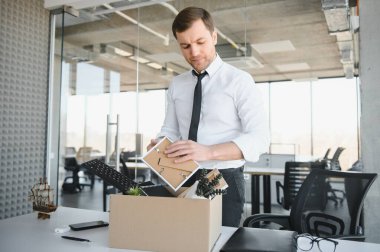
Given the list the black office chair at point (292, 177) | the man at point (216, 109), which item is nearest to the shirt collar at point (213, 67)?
the man at point (216, 109)

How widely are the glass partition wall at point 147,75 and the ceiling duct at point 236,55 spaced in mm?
12

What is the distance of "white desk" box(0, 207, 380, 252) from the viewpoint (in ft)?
3.65

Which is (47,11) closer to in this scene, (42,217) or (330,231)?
(42,217)

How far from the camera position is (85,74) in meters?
5.02

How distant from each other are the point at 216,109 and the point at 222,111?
0.03 metres

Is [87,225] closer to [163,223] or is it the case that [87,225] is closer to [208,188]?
[163,223]

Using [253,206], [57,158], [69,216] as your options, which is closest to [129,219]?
[69,216]

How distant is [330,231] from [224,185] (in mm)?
1136

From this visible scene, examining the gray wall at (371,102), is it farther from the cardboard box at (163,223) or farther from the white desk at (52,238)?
the cardboard box at (163,223)

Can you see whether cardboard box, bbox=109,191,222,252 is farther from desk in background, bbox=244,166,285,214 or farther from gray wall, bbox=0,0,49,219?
desk in background, bbox=244,166,285,214

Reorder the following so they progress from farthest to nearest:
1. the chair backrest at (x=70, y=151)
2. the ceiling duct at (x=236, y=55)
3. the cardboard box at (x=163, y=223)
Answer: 1. the chair backrest at (x=70, y=151)
2. the ceiling duct at (x=236, y=55)
3. the cardboard box at (x=163, y=223)

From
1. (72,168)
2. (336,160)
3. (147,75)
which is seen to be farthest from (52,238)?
(72,168)

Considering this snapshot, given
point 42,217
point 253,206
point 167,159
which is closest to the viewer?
point 167,159

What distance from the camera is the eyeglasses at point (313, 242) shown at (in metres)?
1.12
